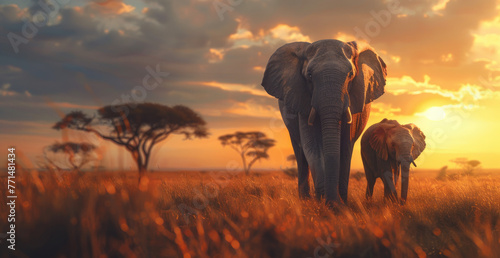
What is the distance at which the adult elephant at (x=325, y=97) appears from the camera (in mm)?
7758

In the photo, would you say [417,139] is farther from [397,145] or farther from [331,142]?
[331,142]

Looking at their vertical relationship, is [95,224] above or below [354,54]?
below

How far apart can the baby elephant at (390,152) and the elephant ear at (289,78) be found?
10.6ft

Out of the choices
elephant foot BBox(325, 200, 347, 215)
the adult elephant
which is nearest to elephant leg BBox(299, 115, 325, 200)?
the adult elephant

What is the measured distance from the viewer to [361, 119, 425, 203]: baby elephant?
10.2 meters

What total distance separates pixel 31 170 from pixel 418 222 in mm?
5613

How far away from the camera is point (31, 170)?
19.3 ft

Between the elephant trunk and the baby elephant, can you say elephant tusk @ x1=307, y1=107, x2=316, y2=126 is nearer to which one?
the elephant trunk

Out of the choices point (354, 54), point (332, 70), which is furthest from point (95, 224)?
point (354, 54)

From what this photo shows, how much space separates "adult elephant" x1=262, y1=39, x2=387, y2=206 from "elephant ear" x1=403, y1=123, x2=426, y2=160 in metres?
2.39

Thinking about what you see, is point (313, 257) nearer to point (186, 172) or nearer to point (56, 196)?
point (56, 196)

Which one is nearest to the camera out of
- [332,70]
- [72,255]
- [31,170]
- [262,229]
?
[72,255]

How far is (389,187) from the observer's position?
33.1 feet

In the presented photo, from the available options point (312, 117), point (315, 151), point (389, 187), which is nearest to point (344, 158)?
point (315, 151)
